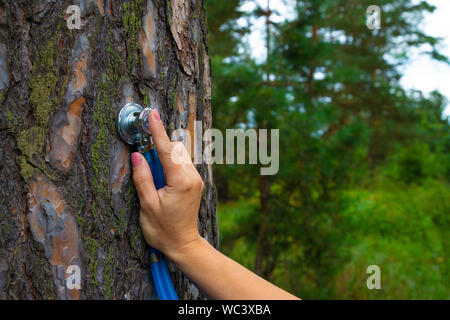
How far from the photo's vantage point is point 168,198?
3.05ft

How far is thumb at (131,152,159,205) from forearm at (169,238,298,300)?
0.49 ft

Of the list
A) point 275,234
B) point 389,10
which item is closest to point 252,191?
point 275,234

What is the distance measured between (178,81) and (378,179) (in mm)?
8482

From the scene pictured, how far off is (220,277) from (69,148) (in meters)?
0.45

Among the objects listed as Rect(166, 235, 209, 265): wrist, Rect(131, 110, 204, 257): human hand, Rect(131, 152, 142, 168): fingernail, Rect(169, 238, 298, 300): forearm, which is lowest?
Rect(169, 238, 298, 300): forearm

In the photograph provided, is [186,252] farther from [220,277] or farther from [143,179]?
[143,179]

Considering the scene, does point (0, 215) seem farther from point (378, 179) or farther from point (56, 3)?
point (378, 179)

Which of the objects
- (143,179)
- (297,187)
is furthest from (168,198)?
(297,187)

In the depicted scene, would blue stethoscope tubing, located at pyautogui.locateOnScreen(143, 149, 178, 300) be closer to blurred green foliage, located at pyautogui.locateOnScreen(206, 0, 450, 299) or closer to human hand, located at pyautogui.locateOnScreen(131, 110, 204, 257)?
human hand, located at pyautogui.locateOnScreen(131, 110, 204, 257)

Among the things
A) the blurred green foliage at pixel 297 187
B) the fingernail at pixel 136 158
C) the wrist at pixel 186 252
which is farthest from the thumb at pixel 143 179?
the blurred green foliage at pixel 297 187

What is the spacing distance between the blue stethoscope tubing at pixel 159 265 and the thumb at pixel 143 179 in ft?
0.07

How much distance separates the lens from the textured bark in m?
0.86

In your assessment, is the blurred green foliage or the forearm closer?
the forearm

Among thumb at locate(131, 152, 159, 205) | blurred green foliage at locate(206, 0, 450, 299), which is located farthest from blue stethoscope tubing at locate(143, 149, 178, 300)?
blurred green foliage at locate(206, 0, 450, 299)
